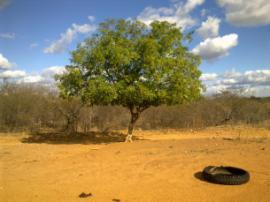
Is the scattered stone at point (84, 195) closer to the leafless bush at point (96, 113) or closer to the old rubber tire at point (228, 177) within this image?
the old rubber tire at point (228, 177)

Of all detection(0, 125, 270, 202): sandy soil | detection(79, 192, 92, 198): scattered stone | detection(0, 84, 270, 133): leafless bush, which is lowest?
detection(79, 192, 92, 198): scattered stone

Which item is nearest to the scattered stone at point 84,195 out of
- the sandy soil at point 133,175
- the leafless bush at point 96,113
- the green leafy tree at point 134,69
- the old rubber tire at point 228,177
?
the sandy soil at point 133,175

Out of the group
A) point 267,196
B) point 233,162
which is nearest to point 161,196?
point 267,196

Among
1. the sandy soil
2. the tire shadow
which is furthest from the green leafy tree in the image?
the tire shadow

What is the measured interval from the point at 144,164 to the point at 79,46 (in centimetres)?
818

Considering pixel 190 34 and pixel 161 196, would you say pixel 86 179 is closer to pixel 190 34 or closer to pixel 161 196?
pixel 161 196

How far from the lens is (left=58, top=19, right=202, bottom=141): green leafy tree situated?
47.1 ft

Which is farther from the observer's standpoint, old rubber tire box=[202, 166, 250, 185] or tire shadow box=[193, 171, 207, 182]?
tire shadow box=[193, 171, 207, 182]

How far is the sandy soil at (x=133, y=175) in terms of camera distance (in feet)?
22.9

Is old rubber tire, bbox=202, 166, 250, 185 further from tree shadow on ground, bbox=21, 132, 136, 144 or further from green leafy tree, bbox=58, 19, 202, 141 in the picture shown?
tree shadow on ground, bbox=21, 132, 136, 144

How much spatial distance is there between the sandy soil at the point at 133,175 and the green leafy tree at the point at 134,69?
305 centimetres

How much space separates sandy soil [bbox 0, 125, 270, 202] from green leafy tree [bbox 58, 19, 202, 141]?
10.00ft

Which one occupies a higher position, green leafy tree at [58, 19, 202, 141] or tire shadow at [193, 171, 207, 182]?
green leafy tree at [58, 19, 202, 141]

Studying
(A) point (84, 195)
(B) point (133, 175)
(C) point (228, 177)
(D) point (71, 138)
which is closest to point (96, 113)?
(D) point (71, 138)
